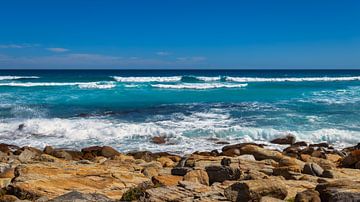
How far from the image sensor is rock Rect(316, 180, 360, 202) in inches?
215

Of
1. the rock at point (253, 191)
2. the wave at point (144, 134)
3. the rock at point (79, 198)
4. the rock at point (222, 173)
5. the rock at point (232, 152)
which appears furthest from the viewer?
the wave at point (144, 134)

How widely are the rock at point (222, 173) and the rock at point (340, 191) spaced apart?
6.54 ft

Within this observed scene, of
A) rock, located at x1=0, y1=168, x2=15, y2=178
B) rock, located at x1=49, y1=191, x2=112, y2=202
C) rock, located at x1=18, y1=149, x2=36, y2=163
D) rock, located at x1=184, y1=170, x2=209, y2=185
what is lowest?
rock, located at x1=18, y1=149, x2=36, y2=163

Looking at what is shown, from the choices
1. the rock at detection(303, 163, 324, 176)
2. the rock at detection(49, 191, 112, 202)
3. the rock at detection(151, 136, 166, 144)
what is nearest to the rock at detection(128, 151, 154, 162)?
the rock at detection(151, 136, 166, 144)

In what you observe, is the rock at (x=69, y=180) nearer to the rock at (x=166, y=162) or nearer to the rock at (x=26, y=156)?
the rock at (x=166, y=162)

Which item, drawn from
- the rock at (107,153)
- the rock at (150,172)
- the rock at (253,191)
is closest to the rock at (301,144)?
the rock at (107,153)

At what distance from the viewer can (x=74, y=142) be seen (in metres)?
16.2

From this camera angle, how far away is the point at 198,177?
25.5ft

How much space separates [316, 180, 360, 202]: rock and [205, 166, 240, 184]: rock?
6.54 feet

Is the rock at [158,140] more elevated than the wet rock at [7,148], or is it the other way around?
the wet rock at [7,148]

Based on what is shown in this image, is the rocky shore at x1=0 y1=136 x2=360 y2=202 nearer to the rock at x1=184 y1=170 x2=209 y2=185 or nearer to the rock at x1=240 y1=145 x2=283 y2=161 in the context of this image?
the rock at x1=184 y1=170 x2=209 y2=185

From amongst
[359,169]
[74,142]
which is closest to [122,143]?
[74,142]

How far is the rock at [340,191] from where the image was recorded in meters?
5.47

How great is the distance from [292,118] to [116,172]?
14.6 metres
